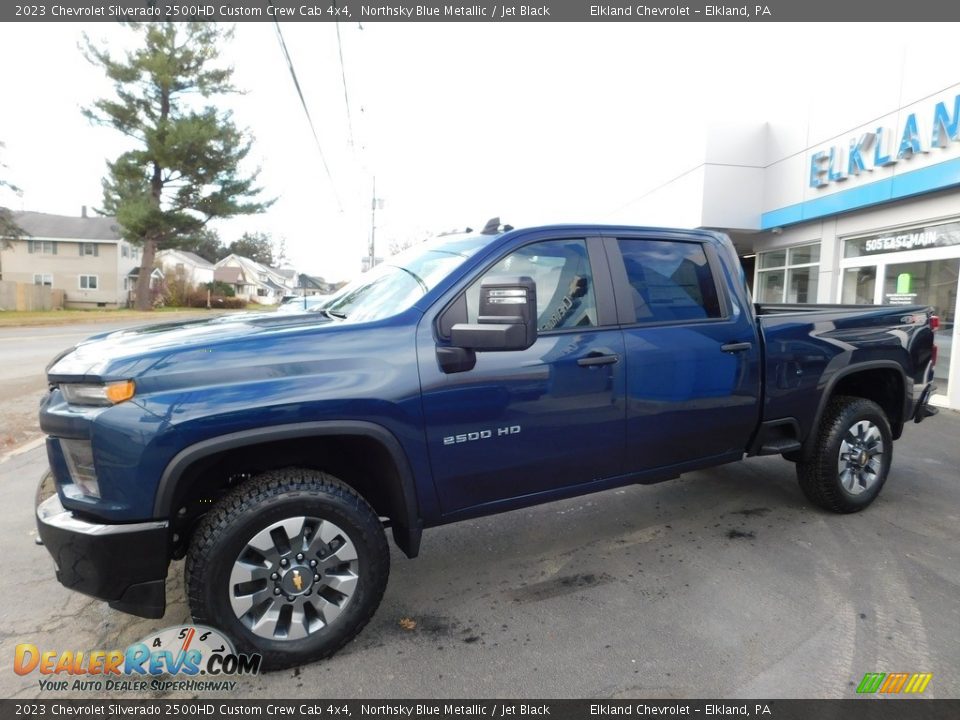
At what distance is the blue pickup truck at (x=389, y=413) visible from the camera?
229cm

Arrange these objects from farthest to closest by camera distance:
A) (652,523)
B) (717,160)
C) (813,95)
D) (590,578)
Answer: (717,160) → (813,95) → (652,523) → (590,578)

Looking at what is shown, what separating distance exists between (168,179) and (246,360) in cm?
3755

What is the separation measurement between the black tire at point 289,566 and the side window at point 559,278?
138cm

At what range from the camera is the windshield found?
2949mm

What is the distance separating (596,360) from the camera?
3066mm

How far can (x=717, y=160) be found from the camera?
13.3 metres

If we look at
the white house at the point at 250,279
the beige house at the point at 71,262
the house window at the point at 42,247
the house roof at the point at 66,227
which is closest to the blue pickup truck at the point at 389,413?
the house roof at the point at 66,227

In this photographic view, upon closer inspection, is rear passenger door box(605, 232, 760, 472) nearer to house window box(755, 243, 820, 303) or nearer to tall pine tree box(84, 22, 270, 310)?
house window box(755, 243, 820, 303)

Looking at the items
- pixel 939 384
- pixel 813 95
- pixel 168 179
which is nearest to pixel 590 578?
pixel 939 384

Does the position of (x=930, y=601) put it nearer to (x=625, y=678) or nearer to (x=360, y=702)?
(x=625, y=678)

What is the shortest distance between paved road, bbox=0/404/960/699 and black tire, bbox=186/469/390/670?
0.17 m

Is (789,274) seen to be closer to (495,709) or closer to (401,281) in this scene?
(401,281)

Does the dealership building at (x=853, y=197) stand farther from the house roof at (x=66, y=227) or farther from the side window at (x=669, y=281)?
the house roof at (x=66, y=227)

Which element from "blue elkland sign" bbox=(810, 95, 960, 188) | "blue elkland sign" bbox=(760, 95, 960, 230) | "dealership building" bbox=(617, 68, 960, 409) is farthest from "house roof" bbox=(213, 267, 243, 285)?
"blue elkland sign" bbox=(810, 95, 960, 188)
